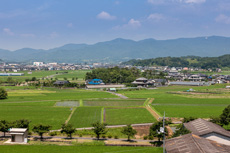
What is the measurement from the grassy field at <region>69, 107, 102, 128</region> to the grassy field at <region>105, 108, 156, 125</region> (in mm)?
1981

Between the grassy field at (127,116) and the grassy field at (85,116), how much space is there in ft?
6.50

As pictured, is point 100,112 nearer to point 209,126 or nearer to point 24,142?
point 24,142

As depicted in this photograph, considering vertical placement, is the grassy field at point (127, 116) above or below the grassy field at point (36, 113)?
below

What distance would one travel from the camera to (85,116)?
4506 centimetres

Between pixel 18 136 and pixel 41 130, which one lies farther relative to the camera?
pixel 41 130

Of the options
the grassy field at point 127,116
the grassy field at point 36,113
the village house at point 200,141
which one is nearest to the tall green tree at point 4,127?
the grassy field at point 36,113

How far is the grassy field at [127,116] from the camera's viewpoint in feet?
136

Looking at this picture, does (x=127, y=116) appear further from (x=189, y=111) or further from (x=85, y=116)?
(x=189, y=111)

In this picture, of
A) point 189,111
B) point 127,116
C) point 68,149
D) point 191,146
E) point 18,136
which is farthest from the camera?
point 189,111

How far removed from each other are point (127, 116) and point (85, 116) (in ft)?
25.6

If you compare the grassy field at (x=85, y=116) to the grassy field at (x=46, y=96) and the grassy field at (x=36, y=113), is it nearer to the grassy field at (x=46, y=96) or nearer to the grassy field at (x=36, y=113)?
the grassy field at (x=36, y=113)

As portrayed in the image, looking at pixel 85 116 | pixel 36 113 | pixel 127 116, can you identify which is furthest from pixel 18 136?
pixel 127 116

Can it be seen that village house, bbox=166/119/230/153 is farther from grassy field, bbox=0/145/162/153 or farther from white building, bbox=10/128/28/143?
white building, bbox=10/128/28/143

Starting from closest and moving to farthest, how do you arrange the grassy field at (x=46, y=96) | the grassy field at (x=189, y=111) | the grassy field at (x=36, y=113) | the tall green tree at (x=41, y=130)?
the tall green tree at (x=41, y=130) < the grassy field at (x=36, y=113) < the grassy field at (x=189, y=111) < the grassy field at (x=46, y=96)
